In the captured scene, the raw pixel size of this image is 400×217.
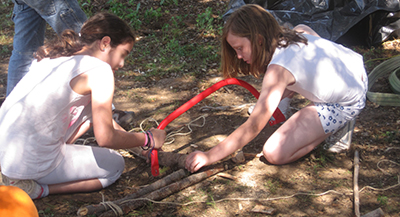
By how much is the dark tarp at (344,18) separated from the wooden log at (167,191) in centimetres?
256

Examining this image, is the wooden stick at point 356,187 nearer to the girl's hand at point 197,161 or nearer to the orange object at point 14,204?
the girl's hand at point 197,161

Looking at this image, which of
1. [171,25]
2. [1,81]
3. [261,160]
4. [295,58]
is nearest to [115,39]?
[295,58]

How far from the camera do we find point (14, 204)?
1259 millimetres

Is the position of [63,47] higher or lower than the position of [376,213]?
higher

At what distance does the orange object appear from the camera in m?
1.22

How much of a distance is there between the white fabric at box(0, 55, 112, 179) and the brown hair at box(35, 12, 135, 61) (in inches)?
4.0

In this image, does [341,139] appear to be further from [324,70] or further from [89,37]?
[89,37]

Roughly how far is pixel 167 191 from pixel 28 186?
820mm

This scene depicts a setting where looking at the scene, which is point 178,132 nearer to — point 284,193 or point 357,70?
point 284,193

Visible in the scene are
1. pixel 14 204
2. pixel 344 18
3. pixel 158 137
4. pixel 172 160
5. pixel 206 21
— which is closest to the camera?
pixel 14 204

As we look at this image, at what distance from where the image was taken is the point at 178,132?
9.64 ft

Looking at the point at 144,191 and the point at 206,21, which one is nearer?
the point at 144,191

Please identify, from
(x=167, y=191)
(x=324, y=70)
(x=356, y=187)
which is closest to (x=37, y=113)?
(x=167, y=191)

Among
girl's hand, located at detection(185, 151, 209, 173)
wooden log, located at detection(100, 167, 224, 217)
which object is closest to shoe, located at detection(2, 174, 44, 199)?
wooden log, located at detection(100, 167, 224, 217)
